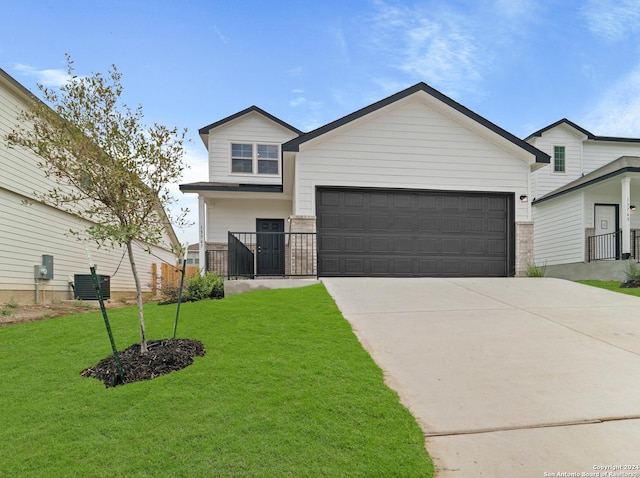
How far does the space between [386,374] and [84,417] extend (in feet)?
9.37

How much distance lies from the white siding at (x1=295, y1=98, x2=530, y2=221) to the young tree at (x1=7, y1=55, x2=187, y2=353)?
5925mm

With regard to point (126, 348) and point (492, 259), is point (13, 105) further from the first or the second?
point (492, 259)

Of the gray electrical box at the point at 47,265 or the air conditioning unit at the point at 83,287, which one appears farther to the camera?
the air conditioning unit at the point at 83,287

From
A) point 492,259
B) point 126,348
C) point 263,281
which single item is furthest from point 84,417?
point 492,259

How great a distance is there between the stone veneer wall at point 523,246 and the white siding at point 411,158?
0.92 feet

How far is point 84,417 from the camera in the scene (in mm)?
3264

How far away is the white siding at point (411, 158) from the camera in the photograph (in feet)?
34.5

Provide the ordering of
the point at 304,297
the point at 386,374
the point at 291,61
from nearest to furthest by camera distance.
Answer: the point at 386,374 < the point at 304,297 < the point at 291,61

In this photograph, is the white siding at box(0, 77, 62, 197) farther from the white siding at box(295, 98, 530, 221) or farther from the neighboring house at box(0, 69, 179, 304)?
the white siding at box(295, 98, 530, 221)

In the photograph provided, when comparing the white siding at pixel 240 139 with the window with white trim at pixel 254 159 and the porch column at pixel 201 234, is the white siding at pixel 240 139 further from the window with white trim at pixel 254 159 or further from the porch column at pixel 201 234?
the porch column at pixel 201 234

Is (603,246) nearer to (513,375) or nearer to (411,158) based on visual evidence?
(411,158)

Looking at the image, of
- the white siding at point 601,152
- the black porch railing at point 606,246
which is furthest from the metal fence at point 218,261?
the white siding at point 601,152

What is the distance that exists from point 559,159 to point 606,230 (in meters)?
4.40

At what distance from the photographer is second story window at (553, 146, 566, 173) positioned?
1675 centimetres
